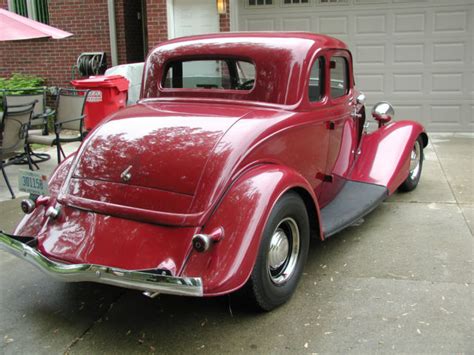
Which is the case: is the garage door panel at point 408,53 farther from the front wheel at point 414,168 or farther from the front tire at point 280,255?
the front tire at point 280,255

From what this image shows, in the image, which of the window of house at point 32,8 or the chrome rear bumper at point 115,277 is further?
the window of house at point 32,8

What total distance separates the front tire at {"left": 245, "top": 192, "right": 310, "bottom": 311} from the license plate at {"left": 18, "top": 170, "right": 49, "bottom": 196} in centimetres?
164

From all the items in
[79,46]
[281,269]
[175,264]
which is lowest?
[281,269]

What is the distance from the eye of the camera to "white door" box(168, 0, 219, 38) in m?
9.61

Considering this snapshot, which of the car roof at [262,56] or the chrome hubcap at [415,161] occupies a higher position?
the car roof at [262,56]

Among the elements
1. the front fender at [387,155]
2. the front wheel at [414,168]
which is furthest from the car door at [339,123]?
the front wheel at [414,168]

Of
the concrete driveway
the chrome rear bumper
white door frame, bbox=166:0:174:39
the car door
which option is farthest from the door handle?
white door frame, bbox=166:0:174:39

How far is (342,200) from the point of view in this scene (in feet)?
15.2

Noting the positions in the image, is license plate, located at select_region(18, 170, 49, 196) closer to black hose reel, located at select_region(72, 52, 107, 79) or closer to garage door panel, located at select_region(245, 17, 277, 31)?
garage door panel, located at select_region(245, 17, 277, 31)

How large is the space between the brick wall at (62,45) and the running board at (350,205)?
25.2 feet

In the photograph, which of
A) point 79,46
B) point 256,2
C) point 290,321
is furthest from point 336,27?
point 290,321

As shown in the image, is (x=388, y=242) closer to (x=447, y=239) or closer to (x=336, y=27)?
(x=447, y=239)

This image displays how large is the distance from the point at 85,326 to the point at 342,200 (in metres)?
2.44

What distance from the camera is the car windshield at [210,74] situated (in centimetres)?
429
